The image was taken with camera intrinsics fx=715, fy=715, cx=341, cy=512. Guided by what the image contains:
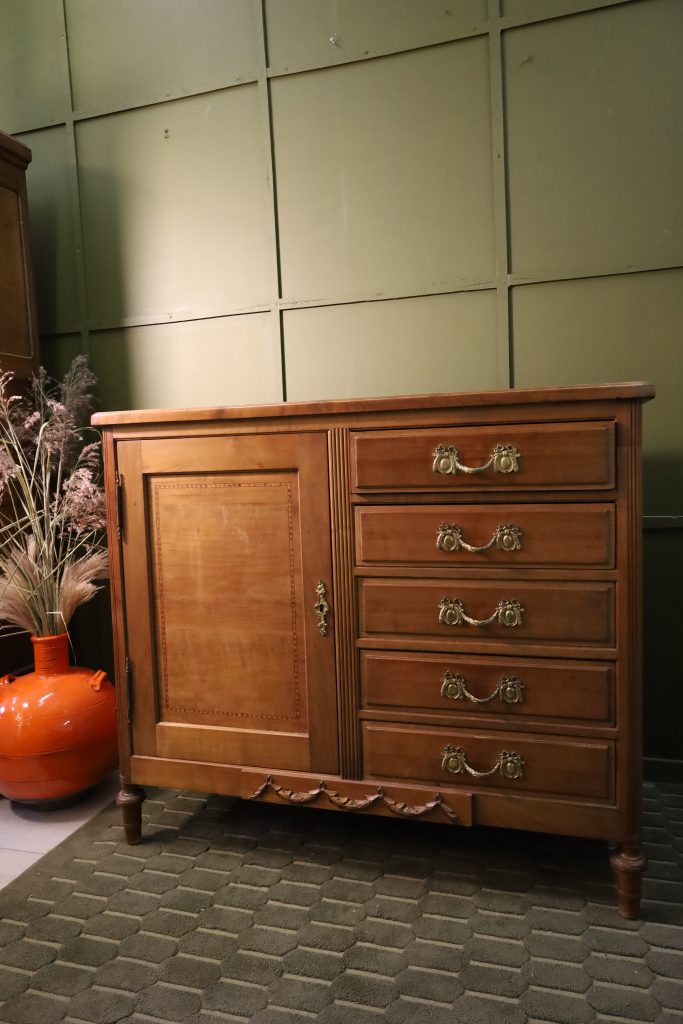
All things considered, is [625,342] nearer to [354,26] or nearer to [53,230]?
[354,26]

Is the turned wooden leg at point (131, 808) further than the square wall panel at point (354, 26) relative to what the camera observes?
No

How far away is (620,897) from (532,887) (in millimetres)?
188

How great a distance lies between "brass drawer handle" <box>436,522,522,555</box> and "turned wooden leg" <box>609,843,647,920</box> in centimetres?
64

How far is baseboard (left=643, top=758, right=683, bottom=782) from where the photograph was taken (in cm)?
204

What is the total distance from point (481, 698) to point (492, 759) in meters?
0.13

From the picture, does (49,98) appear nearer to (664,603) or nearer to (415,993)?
(664,603)

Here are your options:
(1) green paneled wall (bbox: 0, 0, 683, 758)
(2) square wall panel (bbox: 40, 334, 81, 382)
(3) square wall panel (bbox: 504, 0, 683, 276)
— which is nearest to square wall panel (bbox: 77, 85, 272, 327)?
(1) green paneled wall (bbox: 0, 0, 683, 758)

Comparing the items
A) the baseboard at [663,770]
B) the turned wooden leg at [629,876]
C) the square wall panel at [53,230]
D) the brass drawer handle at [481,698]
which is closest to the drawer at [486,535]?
the brass drawer handle at [481,698]

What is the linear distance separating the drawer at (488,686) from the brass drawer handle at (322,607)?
0.35 ft

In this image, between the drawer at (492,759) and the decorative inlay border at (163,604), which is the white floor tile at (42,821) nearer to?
the decorative inlay border at (163,604)

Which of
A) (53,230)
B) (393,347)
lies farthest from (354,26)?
(53,230)

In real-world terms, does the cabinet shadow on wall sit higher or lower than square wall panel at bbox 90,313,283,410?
lower

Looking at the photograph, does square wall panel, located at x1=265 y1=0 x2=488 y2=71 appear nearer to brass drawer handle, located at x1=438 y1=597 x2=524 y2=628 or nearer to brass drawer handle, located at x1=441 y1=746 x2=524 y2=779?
brass drawer handle, located at x1=438 y1=597 x2=524 y2=628

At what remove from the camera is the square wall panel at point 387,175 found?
2062 millimetres
